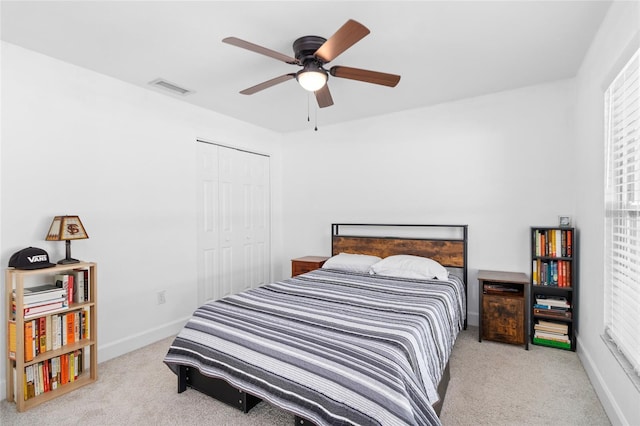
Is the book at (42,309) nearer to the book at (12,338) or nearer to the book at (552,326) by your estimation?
the book at (12,338)

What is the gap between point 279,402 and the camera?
1.70 metres

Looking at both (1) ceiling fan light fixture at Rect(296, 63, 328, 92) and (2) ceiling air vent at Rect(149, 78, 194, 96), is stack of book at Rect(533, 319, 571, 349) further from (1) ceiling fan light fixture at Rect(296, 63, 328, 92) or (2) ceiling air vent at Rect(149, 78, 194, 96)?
(2) ceiling air vent at Rect(149, 78, 194, 96)

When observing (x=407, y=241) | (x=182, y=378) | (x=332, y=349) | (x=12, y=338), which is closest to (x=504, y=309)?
(x=407, y=241)

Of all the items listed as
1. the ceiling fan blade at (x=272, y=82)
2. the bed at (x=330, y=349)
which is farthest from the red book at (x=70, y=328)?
the ceiling fan blade at (x=272, y=82)

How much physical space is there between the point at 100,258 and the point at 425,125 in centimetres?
370

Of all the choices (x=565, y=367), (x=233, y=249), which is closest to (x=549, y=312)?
(x=565, y=367)

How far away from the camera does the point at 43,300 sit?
238cm

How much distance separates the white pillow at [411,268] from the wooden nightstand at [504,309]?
0.41m

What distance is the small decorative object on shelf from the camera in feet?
9.94

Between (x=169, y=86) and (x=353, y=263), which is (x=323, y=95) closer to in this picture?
(x=169, y=86)

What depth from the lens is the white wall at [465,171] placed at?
3371mm

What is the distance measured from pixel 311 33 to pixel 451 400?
270cm

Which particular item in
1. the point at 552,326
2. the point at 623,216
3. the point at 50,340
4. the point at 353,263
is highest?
the point at 623,216

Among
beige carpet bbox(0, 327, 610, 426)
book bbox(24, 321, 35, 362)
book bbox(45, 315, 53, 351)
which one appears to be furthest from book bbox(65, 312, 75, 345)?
beige carpet bbox(0, 327, 610, 426)
